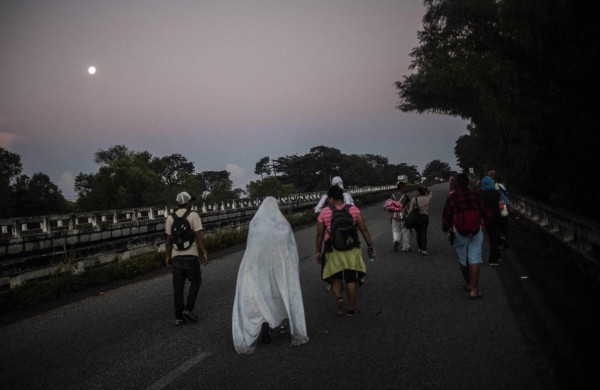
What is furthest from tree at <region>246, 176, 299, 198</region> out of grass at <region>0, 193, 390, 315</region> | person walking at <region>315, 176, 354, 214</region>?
person walking at <region>315, 176, 354, 214</region>

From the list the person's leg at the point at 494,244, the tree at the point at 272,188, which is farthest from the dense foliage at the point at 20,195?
the person's leg at the point at 494,244

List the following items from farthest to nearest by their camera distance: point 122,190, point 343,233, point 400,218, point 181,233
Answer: point 122,190 < point 400,218 < point 181,233 < point 343,233

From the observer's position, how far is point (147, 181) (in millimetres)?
69688

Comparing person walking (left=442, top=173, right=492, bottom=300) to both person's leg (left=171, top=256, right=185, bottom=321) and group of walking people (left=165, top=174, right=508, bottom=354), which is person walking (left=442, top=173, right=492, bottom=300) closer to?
group of walking people (left=165, top=174, right=508, bottom=354)

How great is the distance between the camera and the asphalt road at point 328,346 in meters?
3.90

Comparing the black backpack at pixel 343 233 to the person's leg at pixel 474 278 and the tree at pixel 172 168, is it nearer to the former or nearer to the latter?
the person's leg at pixel 474 278

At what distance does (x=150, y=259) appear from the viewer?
39.5ft

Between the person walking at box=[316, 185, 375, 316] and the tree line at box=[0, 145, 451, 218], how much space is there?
15329mm

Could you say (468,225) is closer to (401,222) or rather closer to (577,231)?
(577,231)

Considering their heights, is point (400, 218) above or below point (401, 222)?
above

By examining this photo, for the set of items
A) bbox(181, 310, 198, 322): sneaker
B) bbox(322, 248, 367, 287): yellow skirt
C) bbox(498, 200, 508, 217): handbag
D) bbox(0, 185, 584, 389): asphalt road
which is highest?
bbox(498, 200, 508, 217): handbag

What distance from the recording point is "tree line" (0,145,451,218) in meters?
67.4

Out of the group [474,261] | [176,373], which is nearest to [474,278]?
[474,261]

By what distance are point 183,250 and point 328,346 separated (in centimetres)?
259
